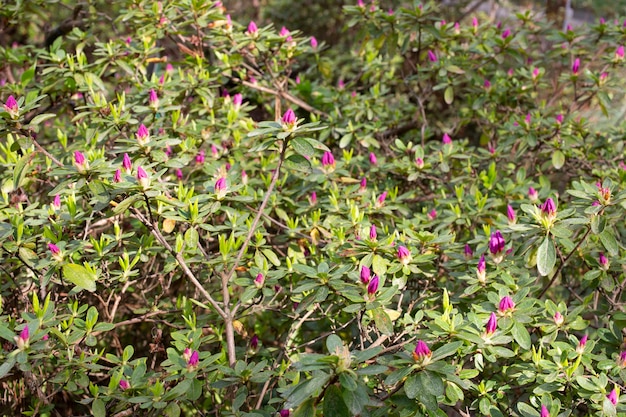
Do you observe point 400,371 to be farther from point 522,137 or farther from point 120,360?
point 522,137

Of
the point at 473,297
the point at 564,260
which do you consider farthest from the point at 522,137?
the point at 473,297

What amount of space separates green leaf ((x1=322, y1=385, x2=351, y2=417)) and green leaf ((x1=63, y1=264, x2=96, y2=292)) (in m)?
0.78

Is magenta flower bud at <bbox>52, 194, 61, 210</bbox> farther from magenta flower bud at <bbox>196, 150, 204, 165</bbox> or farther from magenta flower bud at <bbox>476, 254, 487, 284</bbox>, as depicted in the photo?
magenta flower bud at <bbox>476, 254, 487, 284</bbox>

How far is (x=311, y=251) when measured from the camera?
7.59 ft

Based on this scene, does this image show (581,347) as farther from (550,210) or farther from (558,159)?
(558,159)

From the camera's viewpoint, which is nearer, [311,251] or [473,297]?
[473,297]

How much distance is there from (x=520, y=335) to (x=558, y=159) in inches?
51.7

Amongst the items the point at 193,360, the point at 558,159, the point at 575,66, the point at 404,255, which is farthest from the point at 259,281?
the point at 575,66

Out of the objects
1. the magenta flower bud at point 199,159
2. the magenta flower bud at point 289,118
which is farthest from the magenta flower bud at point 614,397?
the magenta flower bud at point 199,159

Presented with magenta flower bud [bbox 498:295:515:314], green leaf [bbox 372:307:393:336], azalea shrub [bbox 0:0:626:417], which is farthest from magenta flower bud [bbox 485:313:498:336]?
green leaf [bbox 372:307:393:336]

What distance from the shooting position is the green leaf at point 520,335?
174cm

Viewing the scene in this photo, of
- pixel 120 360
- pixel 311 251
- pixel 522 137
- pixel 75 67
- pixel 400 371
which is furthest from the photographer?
pixel 522 137

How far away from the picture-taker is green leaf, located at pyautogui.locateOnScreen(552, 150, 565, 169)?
9.14 ft

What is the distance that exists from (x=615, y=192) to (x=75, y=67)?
87.5 inches
